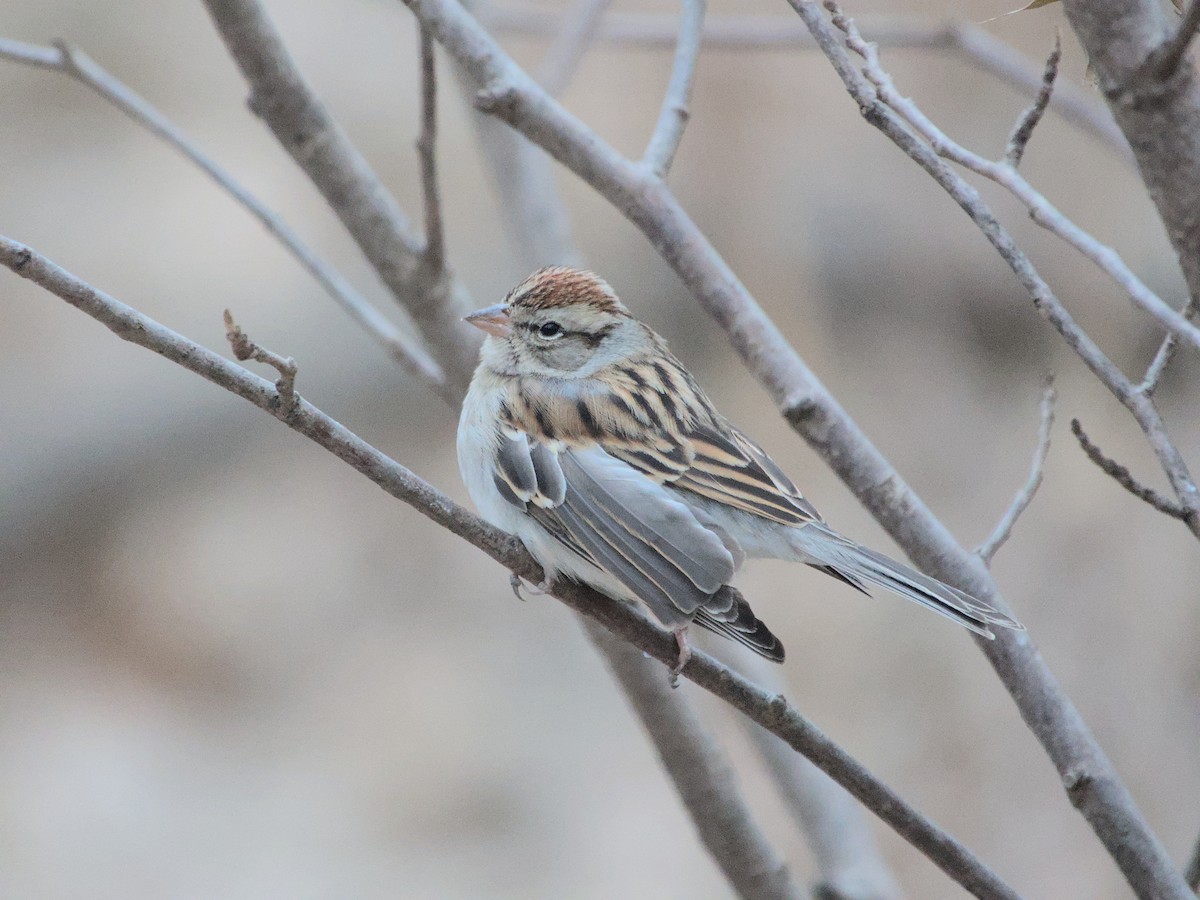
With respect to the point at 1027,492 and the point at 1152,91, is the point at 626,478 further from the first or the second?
the point at 1152,91

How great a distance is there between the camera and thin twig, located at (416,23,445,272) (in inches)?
113

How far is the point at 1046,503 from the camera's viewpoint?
5.85 metres

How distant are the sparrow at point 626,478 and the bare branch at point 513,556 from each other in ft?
0.24

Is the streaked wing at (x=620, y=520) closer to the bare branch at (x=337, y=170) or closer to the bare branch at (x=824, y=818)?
the bare branch at (x=337, y=170)

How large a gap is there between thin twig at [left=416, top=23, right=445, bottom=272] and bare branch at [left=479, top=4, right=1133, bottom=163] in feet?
3.36

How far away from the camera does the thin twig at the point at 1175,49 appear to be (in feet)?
4.42

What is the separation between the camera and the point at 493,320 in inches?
123

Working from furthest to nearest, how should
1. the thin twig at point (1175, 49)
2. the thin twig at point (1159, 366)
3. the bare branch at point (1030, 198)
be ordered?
the thin twig at point (1159, 366)
the bare branch at point (1030, 198)
the thin twig at point (1175, 49)

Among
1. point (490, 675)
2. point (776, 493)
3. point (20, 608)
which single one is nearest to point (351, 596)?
point (490, 675)

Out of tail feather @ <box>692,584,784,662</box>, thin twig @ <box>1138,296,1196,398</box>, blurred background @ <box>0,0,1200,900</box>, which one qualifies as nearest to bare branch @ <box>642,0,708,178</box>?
tail feather @ <box>692,584,784,662</box>

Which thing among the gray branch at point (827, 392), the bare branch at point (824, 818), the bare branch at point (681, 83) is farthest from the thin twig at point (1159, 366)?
the bare branch at point (824, 818)

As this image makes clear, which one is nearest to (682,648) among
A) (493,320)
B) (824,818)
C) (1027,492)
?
(1027,492)

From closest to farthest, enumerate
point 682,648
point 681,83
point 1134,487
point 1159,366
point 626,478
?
point 1134,487 < point 1159,366 < point 682,648 < point 626,478 < point 681,83

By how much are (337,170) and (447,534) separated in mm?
3161
